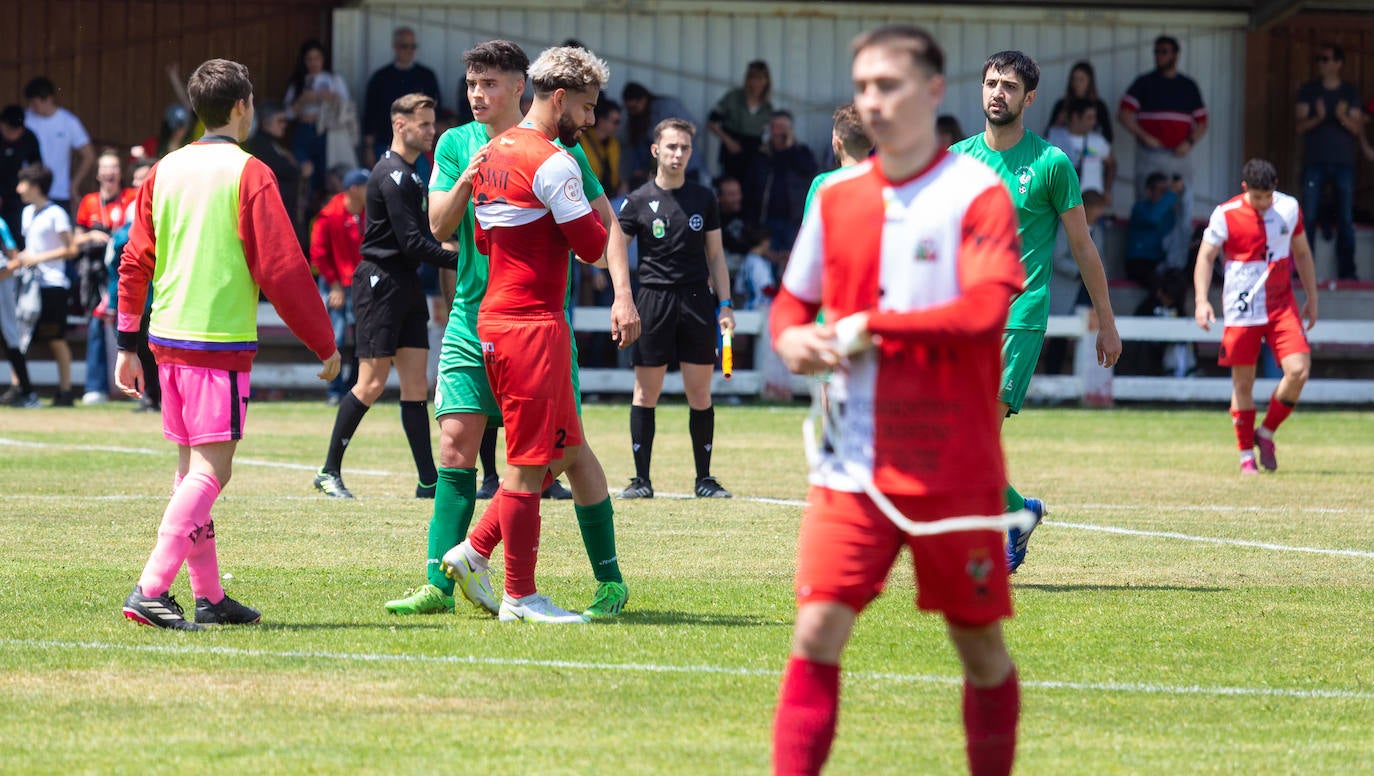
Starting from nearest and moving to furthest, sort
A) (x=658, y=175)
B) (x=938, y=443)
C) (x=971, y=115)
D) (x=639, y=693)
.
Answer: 1. (x=938, y=443)
2. (x=639, y=693)
3. (x=658, y=175)
4. (x=971, y=115)

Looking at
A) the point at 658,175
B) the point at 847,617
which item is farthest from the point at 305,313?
the point at 658,175

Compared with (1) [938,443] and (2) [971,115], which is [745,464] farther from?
(2) [971,115]

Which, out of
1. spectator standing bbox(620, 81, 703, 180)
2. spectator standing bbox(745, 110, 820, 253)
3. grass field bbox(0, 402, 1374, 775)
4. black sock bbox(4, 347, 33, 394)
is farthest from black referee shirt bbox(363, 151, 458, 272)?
spectator standing bbox(745, 110, 820, 253)

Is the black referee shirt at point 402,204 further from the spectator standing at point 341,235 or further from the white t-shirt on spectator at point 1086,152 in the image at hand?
the white t-shirt on spectator at point 1086,152

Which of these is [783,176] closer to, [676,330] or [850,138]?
[676,330]

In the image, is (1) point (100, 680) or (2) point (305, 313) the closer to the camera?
(1) point (100, 680)

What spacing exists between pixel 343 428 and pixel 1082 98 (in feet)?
44.8

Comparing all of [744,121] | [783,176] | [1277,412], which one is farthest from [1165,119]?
[1277,412]

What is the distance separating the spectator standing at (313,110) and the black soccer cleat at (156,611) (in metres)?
15.0

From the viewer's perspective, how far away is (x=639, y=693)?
20.1 feet

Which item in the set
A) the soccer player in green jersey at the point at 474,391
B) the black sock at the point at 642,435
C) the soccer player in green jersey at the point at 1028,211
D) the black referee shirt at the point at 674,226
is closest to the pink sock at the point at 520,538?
the soccer player in green jersey at the point at 474,391

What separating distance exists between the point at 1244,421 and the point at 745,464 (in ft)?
12.5

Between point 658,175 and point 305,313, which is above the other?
point 658,175

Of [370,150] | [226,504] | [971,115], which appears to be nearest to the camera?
[226,504]
